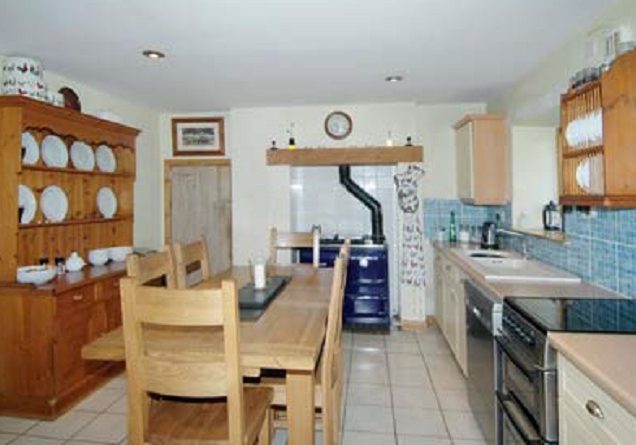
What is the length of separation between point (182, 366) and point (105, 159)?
9.76 feet

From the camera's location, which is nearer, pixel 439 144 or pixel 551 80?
pixel 551 80

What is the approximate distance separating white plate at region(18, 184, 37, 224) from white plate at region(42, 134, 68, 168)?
0.94ft

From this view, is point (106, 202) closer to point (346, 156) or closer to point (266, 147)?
point (266, 147)

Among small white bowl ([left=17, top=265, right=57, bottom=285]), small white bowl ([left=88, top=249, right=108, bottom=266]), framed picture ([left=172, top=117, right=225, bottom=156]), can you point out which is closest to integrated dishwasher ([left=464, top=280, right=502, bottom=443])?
small white bowl ([left=17, top=265, right=57, bottom=285])

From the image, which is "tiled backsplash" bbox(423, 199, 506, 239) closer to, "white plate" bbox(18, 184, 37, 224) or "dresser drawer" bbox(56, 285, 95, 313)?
"dresser drawer" bbox(56, 285, 95, 313)

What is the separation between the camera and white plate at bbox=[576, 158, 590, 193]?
1916 millimetres

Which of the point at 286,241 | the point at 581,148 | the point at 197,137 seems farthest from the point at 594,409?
the point at 197,137

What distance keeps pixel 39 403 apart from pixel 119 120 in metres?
2.34

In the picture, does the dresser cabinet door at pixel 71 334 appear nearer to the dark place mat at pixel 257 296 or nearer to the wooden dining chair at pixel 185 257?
the wooden dining chair at pixel 185 257

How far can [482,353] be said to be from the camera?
8.00 ft

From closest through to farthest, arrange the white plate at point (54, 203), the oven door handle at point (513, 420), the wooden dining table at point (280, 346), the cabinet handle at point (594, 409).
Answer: the cabinet handle at point (594, 409), the wooden dining table at point (280, 346), the oven door handle at point (513, 420), the white plate at point (54, 203)

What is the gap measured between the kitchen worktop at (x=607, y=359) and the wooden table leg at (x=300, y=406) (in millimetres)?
972

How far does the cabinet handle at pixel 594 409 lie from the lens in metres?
1.26

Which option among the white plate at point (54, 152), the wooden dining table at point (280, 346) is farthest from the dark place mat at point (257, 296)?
the white plate at point (54, 152)
